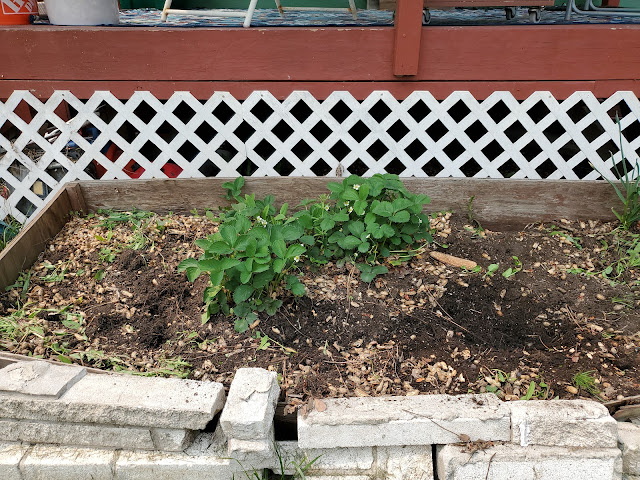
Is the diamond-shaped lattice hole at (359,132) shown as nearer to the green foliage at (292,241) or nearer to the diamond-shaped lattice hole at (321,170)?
the diamond-shaped lattice hole at (321,170)

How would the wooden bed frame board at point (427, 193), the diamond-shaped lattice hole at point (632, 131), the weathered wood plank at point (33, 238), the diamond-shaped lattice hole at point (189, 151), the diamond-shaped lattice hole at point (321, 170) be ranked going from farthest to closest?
the diamond-shaped lattice hole at point (632, 131) < the diamond-shaped lattice hole at point (189, 151) < the diamond-shaped lattice hole at point (321, 170) < the wooden bed frame board at point (427, 193) < the weathered wood plank at point (33, 238)

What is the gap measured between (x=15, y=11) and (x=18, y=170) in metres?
1.05

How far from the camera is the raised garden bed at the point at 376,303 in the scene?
2.12m

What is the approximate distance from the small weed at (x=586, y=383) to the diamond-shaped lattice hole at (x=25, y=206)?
3.43 meters

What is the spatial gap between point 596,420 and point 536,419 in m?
0.20

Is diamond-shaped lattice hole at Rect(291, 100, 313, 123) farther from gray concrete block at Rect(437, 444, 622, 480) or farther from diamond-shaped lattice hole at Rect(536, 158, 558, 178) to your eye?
gray concrete block at Rect(437, 444, 622, 480)

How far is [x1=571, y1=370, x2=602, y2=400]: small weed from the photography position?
200cm

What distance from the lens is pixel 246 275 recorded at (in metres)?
2.08

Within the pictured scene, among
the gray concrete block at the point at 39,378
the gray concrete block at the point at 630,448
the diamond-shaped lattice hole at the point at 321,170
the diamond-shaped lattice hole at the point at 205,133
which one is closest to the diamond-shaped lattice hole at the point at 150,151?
the diamond-shaped lattice hole at the point at 205,133

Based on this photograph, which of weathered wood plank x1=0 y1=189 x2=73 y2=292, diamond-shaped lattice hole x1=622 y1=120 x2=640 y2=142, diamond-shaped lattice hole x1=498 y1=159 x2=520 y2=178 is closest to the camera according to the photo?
weathered wood plank x1=0 y1=189 x2=73 y2=292

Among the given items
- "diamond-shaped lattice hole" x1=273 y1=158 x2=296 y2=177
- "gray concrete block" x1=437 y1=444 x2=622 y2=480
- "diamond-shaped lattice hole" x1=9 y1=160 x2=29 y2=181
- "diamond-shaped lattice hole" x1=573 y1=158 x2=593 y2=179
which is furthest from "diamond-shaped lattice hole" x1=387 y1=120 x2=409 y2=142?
"gray concrete block" x1=437 y1=444 x2=622 y2=480

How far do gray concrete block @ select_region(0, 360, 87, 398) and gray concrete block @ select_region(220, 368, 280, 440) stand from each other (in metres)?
0.62

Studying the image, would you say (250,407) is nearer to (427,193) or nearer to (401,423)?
(401,423)

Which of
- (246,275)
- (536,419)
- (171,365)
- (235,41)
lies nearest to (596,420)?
(536,419)
